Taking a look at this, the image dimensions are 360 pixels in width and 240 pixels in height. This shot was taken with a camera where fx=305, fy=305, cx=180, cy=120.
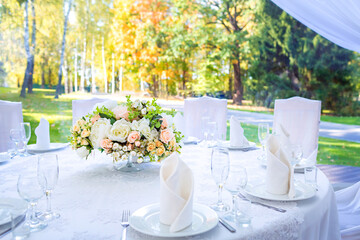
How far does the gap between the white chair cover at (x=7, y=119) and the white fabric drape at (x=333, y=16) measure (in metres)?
2.34

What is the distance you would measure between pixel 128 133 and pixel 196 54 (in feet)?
20.0

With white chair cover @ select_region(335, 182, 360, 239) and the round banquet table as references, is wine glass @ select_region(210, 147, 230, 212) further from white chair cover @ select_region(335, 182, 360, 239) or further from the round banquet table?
white chair cover @ select_region(335, 182, 360, 239)

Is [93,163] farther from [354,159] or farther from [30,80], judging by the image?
[354,159]

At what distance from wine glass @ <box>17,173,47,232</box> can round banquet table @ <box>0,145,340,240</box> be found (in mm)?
24

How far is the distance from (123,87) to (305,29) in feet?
13.7

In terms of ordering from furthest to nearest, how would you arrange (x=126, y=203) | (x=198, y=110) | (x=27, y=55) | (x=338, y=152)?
(x=338, y=152)
(x=27, y=55)
(x=198, y=110)
(x=126, y=203)

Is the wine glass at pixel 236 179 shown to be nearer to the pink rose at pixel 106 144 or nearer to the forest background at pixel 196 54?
the pink rose at pixel 106 144

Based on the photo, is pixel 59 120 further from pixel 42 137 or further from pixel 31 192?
pixel 31 192

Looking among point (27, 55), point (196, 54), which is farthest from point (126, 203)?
point (196, 54)

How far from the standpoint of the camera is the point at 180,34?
6.86 meters

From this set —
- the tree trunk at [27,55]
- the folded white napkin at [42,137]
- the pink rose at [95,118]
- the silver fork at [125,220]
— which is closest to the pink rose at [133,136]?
the pink rose at [95,118]

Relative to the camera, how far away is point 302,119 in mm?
2551

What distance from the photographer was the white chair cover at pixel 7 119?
92.3 inches

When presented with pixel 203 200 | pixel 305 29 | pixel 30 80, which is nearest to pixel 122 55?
pixel 30 80
